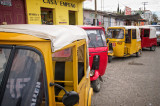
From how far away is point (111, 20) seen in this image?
23094 millimetres

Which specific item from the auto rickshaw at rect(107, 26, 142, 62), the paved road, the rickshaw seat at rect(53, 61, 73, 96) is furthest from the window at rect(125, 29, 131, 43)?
the rickshaw seat at rect(53, 61, 73, 96)

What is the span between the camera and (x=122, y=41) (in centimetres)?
963

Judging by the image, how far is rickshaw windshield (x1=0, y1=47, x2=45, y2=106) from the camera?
5.14ft

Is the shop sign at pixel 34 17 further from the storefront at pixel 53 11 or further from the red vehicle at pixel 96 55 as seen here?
the red vehicle at pixel 96 55

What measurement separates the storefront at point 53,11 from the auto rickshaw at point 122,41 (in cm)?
402

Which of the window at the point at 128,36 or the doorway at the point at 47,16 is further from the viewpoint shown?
the doorway at the point at 47,16

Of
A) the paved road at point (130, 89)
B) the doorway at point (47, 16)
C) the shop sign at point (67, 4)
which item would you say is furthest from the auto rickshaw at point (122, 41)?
the doorway at point (47, 16)

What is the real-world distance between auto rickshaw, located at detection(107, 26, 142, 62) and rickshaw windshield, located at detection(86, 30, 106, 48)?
398cm

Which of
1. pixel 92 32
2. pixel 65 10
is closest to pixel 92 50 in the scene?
pixel 92 32

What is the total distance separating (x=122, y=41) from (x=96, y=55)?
4990mm

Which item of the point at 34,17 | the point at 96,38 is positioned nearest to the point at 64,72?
the point at 96,38

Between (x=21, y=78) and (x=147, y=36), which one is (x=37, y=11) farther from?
(x=147, y=36)

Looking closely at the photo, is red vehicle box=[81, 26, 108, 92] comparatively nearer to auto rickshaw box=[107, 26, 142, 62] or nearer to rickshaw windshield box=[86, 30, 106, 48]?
rickshaw windshield box=[86, 30, 106, 48]

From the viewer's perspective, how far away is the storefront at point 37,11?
313 inches
